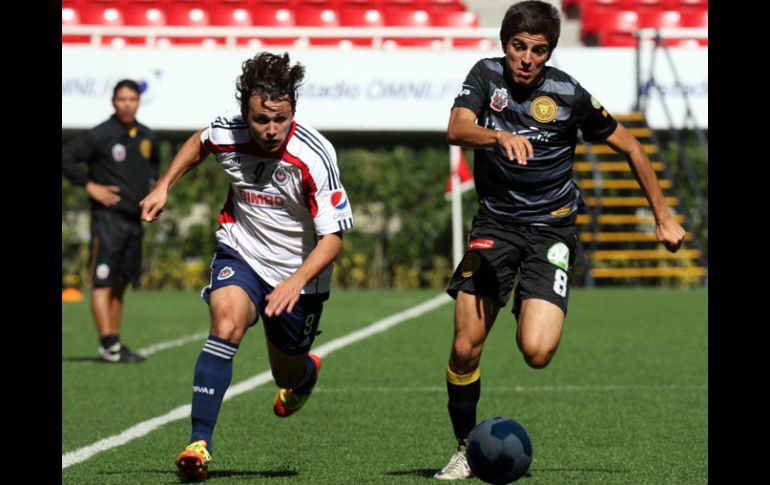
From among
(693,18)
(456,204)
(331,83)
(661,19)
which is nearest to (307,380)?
(456,204)

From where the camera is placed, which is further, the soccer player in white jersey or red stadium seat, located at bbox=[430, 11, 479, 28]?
red stadium seat, located at bbox=[430, 11, 479, 28]

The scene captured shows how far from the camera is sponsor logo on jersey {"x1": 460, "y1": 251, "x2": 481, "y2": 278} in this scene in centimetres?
655

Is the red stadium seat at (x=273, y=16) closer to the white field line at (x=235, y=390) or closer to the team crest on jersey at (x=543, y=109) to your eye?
the white field line at (x=235, y=390)

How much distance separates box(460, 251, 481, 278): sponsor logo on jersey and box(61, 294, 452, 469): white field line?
2.05 m

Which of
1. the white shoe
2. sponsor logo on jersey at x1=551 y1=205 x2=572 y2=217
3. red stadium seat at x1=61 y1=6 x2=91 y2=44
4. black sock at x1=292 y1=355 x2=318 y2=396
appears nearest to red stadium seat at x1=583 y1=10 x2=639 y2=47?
red stadium seat at x1=61 y1=6 x2=91 y2=44

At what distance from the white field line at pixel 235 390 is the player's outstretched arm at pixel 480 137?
2.40 m

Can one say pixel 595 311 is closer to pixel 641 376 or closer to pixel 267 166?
pixel 641 376

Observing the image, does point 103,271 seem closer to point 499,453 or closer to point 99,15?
point 499,453

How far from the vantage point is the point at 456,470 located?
637 cm

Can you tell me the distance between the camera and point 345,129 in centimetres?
2081

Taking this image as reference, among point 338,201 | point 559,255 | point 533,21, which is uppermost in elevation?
point 533,21

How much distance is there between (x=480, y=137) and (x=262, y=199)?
1163 mm

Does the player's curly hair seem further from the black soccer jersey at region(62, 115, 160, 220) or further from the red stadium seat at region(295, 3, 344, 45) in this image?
the red stadium seat at region(295, 3, 344, 45)

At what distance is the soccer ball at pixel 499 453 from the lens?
580 cm
